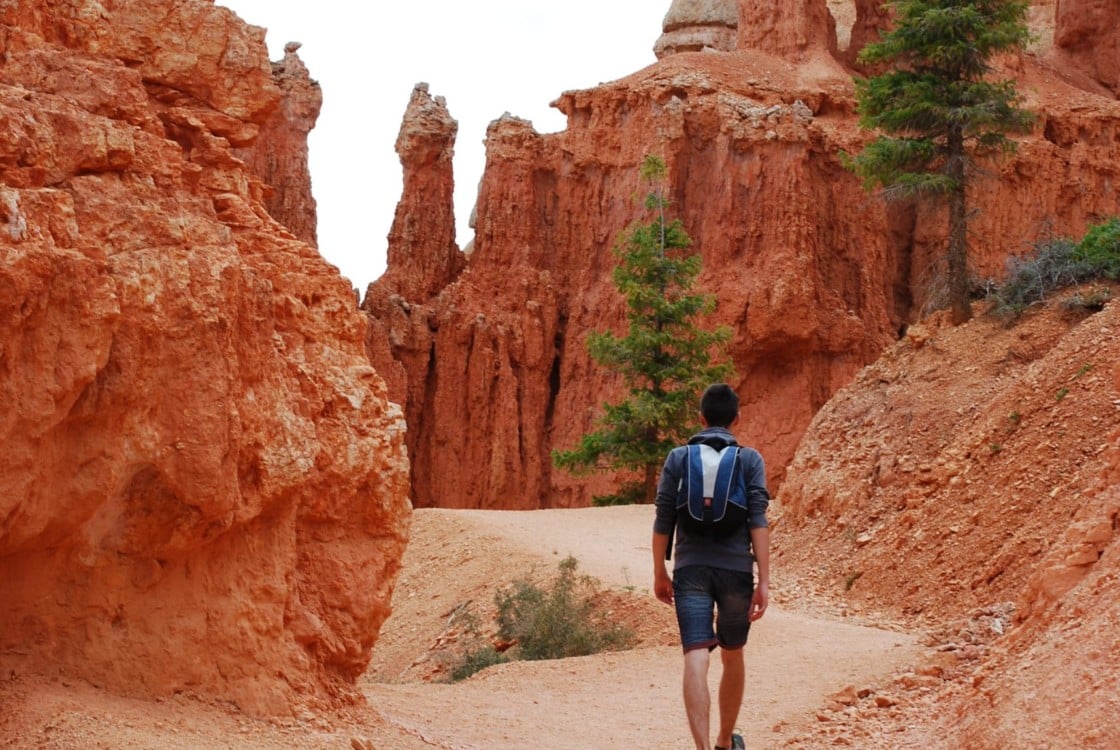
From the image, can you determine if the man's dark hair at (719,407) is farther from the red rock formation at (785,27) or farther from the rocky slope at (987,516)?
the red rock formation at (785,27)

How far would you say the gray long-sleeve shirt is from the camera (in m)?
6.95

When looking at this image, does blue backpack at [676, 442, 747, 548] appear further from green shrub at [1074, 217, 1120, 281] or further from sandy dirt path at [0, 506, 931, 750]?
green shrub at [1074, 217, 1120, 281]

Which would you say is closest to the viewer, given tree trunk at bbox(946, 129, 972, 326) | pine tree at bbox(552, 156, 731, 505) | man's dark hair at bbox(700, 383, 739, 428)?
man's dark hair at bbox(700, 383, 739, 428)

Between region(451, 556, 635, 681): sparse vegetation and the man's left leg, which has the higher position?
the man's left leg

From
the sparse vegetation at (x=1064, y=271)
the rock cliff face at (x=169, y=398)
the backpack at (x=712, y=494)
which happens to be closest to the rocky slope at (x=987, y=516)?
the sparse vegetation at (x=1064, y=271)

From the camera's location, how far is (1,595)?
22.3 ft

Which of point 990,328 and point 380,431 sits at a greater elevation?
point 990,328

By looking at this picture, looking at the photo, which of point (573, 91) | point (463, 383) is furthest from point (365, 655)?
point (573, 91)

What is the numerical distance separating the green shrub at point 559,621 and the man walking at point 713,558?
7.00m

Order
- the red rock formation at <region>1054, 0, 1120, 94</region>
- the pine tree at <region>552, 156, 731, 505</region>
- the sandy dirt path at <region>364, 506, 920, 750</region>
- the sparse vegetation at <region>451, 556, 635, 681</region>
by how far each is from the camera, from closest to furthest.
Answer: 1. the sandy dirt path at <region>364, 506, 920, 750</region>
2. the sparse vegetation at <region>451, 556, 635, 681</region>
3. the pine tree at <region>552, 156, 731, 505</region>
4. the red rock formation at <region>1054, 0, 1120, 94</region>

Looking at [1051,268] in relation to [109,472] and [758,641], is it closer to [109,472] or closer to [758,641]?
[758,641]

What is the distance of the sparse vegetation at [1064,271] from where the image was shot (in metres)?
19.7

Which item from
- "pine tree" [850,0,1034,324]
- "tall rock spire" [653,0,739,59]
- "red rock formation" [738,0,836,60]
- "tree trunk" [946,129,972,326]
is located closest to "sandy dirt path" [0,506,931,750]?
"tree trunk" [946,129,972,326]

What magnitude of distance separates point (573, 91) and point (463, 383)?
30.3 feet
